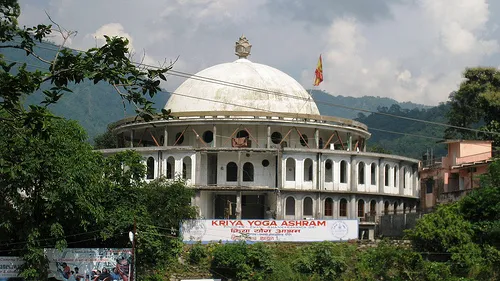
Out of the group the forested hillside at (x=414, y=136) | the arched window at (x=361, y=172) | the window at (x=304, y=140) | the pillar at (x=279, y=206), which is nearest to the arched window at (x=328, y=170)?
the arched window at (x=361, y=172)

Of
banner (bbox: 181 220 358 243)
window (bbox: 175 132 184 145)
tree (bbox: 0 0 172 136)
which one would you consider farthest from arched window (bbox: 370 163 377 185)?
tree (bbox: 0 0 172 136)

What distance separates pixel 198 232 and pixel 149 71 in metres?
28.0

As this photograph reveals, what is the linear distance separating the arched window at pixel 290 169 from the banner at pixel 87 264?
19.4m

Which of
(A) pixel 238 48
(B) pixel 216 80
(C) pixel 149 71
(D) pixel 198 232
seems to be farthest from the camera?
(A) pixel 238 48

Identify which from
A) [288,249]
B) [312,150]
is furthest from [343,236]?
[312,150]

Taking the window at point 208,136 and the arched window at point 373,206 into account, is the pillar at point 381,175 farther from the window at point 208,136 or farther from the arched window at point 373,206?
the window at point 208,136

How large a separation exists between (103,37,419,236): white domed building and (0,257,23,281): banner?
17.3m

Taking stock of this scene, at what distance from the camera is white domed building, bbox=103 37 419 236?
52781 millimetres

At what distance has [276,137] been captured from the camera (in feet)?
184

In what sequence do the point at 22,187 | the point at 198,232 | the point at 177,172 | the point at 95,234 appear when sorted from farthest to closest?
the point at 177,172
the point at 198,232
the point at 95,234
the point at 22,187

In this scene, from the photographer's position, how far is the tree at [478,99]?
63.5m

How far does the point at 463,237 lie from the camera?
130 ft

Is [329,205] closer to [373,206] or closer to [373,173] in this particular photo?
[373,206]

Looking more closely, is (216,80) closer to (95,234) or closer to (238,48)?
(238,48)
